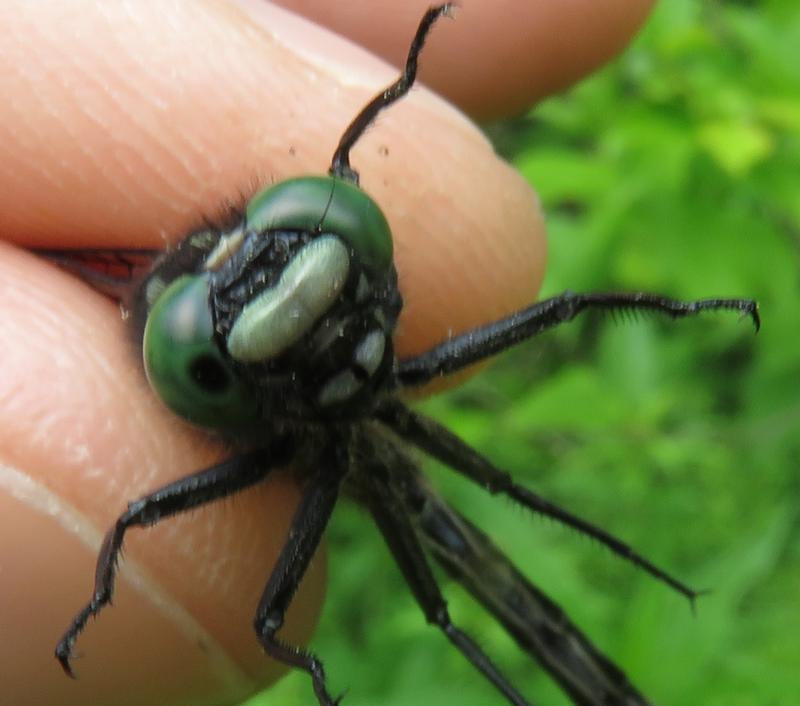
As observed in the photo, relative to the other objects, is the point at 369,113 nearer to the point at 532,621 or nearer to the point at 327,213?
the point at 327,213

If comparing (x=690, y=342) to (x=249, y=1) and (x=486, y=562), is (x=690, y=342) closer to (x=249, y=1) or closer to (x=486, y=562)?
(x=486, y=562)

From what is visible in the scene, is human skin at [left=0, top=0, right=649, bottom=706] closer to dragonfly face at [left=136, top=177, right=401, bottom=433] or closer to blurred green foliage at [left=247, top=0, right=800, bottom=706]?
dragonfly face at [left=136, top=177, right=401, bottom=433]

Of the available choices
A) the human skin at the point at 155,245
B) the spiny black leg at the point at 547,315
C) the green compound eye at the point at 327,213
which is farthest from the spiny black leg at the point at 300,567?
the green compound eye at the point at 327,213

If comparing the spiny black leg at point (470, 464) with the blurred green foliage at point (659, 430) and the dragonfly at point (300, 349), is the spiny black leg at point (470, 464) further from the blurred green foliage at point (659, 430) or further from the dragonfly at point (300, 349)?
the blurred green foliage at point (659, 430)

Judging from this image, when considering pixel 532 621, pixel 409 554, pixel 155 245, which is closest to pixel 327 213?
pixel 155 245

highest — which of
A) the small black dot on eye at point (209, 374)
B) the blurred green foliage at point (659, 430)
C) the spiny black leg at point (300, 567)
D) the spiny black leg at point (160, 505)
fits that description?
the small black dot on eye at point (209, 374)

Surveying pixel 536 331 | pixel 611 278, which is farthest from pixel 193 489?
pixel 611 278
